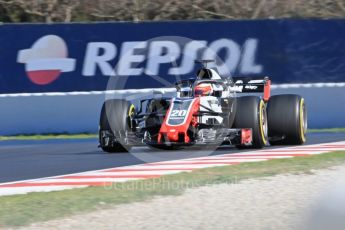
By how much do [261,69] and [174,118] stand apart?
18.8ft

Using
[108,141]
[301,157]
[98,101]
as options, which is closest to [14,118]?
[98,101]

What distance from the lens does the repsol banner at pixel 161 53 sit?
1764 cm

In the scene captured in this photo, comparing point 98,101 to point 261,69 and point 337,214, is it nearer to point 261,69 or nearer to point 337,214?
point 261,69

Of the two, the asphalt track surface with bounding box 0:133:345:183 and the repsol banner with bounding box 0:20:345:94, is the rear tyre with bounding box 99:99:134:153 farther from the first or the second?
the repsol banner with bounding box 0:20:345:94

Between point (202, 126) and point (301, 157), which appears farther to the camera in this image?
point (202, 126)

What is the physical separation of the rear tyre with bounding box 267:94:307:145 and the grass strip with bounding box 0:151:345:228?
205cm

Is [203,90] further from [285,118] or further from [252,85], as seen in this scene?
[285,118]

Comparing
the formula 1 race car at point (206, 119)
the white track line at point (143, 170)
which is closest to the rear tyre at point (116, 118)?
the formula 1 race car at point (206, 119)

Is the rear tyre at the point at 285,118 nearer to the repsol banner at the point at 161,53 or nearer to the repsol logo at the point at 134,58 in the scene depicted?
the repsol banner at the point at 161,53

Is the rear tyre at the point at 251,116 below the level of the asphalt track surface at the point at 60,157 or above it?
above

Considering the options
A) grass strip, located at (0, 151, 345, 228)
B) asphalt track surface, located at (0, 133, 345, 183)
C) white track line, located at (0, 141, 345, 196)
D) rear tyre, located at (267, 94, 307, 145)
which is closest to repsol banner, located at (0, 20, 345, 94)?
asphalt track surface, located at (0, 133, 345, 183)

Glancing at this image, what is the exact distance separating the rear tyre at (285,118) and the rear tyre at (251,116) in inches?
15.3

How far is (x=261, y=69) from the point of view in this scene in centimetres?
1767

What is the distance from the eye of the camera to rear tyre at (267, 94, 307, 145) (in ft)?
42.9
